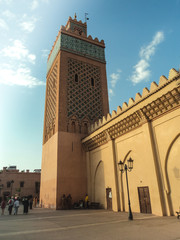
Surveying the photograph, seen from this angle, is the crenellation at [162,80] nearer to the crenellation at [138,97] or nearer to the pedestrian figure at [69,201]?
the crenellation at [138,97]

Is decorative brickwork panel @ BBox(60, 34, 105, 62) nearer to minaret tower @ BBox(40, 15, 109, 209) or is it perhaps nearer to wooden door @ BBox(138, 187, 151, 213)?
minaret tower @ BBox(40, 15, 109, 209)

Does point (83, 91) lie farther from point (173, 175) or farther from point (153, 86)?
point (173, 175)

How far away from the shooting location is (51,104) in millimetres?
15008

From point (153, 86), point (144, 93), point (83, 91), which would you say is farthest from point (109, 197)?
point (83, 91)

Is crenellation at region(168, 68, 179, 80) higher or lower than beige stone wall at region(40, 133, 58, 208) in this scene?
higher

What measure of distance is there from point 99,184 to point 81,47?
11066 mm

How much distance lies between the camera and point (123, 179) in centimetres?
935

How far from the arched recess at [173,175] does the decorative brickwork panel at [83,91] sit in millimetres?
7497

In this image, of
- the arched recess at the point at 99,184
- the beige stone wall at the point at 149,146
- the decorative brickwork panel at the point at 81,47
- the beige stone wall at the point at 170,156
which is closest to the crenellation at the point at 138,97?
the beige stone wall at the point at 149,146

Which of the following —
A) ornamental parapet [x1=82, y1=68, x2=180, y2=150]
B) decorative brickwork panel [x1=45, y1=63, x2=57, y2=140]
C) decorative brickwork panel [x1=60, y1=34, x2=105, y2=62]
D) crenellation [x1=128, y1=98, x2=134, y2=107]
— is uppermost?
decorative brickwork panel [x1=60, y1=34, x2=105, y2=62]

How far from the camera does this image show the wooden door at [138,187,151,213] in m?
7.76

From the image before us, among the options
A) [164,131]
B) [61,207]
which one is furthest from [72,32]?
[61,207]

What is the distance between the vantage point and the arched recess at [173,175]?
666 cm

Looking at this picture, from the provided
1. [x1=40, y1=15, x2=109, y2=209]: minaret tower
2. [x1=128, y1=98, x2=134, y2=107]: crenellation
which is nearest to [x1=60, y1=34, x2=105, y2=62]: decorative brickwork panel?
[x1=40, y1=15, x2=109, y2=209]: minaret tower
